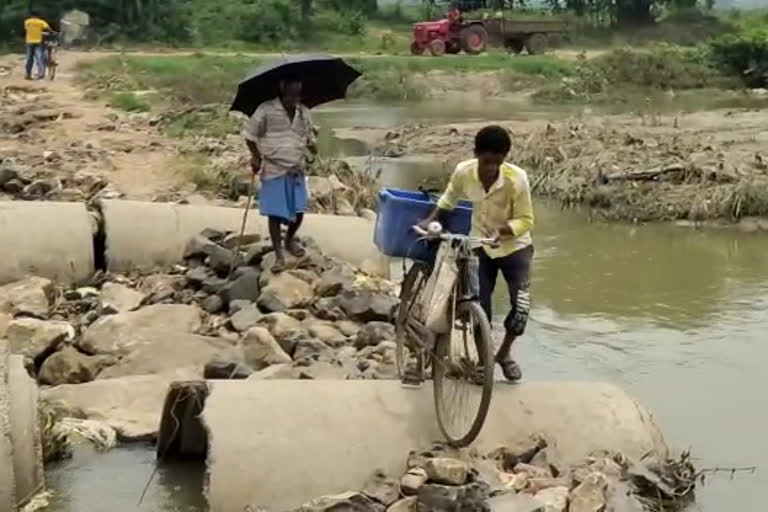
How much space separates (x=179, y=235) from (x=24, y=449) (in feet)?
Answer: 14.2

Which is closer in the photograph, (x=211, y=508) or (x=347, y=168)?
(x=211, y=508)

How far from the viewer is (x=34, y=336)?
24.4 feet

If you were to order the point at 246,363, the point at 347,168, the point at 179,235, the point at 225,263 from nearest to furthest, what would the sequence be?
1. the point at 246,363
2. the point at 225,263
3. the point at 179,235
4. the point at 347,168

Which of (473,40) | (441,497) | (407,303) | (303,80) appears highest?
(303,80)

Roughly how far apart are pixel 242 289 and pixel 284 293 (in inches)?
13.8

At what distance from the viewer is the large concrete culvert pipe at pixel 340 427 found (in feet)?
17.4

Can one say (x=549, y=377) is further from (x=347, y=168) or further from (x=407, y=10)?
(x=407, y=10)

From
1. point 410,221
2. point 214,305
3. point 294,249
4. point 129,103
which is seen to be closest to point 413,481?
point 410,221

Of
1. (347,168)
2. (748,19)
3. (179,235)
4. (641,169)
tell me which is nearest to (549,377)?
(179,235)

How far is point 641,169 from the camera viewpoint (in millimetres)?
15648

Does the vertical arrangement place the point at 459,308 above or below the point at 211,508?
above

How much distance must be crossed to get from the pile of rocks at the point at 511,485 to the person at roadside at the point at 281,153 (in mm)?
3437

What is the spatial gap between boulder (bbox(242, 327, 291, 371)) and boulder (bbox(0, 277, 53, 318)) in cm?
174

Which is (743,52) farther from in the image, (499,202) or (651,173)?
(499,202)
